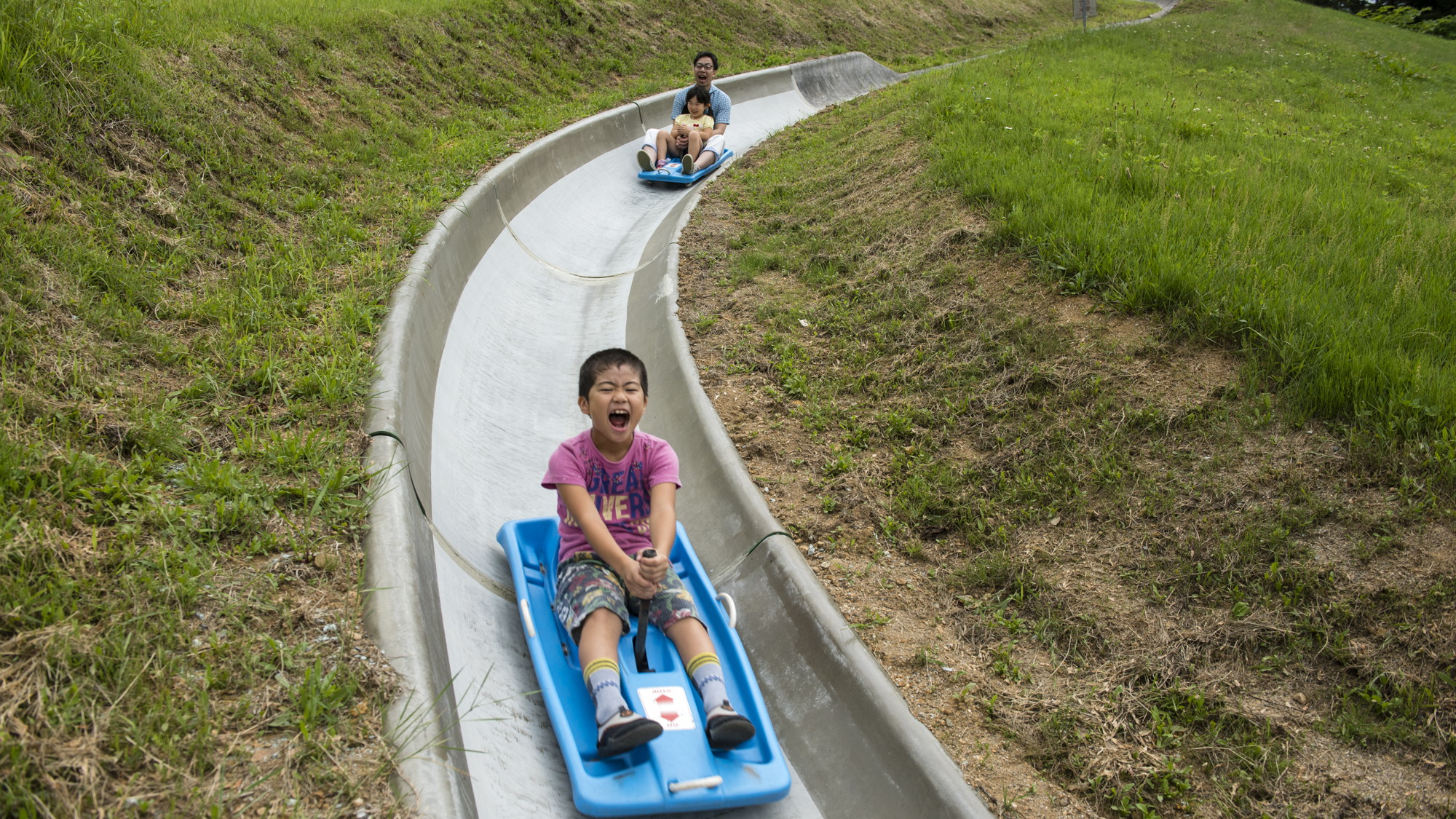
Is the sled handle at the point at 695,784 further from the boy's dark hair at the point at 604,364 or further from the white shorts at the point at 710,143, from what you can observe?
the white shorts at the point at 710,143

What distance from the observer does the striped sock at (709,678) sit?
3.01 metres

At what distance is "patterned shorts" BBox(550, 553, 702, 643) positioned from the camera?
3.19m

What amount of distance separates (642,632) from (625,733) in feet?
1.56

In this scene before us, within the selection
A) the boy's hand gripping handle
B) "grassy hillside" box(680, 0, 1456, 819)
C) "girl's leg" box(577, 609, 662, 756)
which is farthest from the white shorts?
"girl's leg" box(577, 609, 662, 756)

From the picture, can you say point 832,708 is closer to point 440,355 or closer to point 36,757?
point 36,757

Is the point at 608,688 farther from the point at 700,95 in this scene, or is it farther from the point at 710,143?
the point at 700,95

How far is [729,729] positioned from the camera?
2.89 meters

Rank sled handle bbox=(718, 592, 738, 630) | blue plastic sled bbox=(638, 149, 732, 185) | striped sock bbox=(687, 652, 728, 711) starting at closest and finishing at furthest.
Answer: striped sock bbox=(687, 652, 728, 711)
sled handle bbox=(718, 592, 738, 630)
blue plastic sled bbox=(638, 149, 732, 185)

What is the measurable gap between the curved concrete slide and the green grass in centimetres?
232

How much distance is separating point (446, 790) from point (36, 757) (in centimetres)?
92

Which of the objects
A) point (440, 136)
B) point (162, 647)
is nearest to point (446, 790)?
point (162, 647)

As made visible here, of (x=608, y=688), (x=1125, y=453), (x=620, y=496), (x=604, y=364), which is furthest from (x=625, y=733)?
(x=1125, y=453)

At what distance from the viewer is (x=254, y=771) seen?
7.09 ft

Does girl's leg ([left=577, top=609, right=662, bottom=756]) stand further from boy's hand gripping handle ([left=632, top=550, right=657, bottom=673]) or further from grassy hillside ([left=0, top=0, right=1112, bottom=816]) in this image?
grassy hillside ([left=0, top=0, right=1112, bottom=816])
